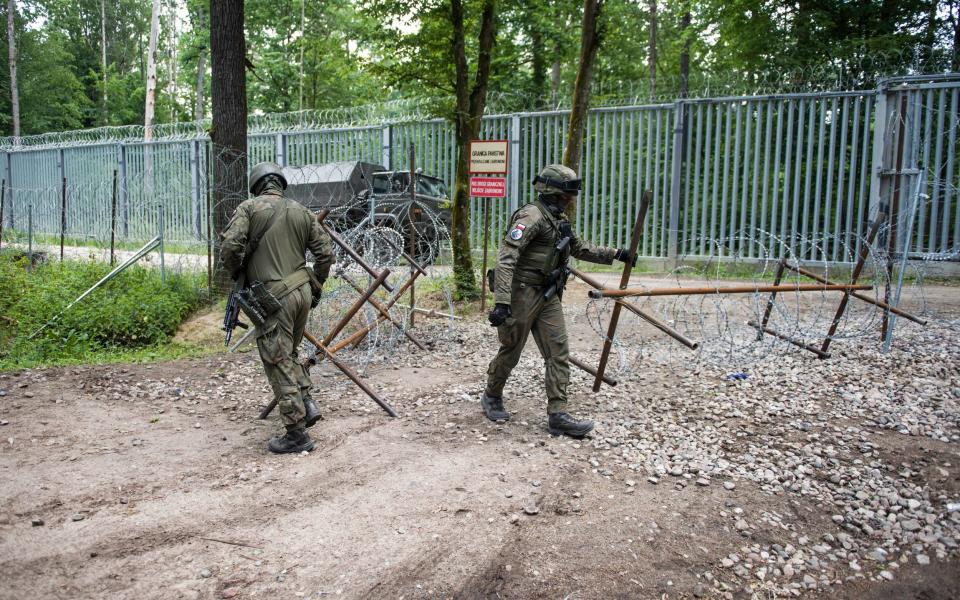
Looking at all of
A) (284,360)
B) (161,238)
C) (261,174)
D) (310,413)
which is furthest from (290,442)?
(161,238)

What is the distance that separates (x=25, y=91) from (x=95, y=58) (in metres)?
9.86

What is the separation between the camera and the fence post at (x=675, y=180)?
38.3 feet

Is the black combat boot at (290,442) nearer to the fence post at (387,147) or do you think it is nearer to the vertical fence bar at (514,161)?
the vertical fence bar at (514,161)

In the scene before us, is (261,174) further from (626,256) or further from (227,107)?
(227,107)

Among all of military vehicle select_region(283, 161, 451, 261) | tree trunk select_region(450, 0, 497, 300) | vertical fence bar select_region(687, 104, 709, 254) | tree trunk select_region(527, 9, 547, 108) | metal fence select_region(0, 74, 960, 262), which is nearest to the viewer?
tree trunk select_region(450, 0, 497, 300)

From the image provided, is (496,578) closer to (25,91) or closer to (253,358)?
(253,358)

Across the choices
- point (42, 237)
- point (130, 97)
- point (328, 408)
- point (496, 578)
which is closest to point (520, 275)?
point (328, 408)

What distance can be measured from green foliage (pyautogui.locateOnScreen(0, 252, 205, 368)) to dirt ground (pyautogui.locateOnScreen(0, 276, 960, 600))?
A: 1824 mm

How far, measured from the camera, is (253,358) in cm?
702

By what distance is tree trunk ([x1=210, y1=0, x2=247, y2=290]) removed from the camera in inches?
337

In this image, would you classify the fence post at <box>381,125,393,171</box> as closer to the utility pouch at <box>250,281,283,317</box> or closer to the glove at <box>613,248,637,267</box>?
the glove at <box>613,248,637,267</box>

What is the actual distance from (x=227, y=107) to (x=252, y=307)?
522 centimetres

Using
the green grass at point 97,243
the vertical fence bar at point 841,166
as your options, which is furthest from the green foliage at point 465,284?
the vertical fence bar at point 841,166

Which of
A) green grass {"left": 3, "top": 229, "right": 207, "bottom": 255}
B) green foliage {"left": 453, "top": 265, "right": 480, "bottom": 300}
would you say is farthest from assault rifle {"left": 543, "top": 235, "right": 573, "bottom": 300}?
green grass {"left": 3, "top": 229, "right": 207, "bottom": 255}
